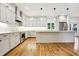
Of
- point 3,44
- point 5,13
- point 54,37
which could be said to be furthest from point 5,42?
point 54,37

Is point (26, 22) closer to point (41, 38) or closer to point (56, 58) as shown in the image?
point (41, 38)

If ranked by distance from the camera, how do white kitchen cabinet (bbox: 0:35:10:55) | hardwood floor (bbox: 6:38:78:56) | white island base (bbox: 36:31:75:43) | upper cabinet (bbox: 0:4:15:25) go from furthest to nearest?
white island base (bbox: 36:31:75:43), hardwood floor (bbox: 6:38:78:56), upper cabinet (bbox: 0:4:15:25), white kitchen cabinet (bbox: 0:35:10:55)

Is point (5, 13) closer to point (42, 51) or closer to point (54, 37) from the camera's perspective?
point (42, 51)

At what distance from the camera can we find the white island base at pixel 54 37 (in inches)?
328

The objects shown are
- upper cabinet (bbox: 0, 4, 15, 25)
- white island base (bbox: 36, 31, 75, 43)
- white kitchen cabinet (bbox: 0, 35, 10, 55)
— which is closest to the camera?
white kitchen cabinet (bbox: 0, 35, 10, 55)

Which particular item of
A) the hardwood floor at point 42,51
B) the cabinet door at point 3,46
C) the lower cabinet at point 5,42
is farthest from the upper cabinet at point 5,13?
the hardwood floor at point 42,51

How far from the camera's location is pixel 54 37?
841 cm

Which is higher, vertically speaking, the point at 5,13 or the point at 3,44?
the point at 5,13

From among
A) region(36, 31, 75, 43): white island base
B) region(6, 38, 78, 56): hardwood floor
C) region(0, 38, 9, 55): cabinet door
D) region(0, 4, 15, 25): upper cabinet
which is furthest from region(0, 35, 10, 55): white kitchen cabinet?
region(36, 31, 75, 43): white island base

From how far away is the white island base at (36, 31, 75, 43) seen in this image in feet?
27.3

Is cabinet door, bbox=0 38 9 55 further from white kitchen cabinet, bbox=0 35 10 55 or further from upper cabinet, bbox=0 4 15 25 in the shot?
upper cabinet, bbox=0 4 15 25

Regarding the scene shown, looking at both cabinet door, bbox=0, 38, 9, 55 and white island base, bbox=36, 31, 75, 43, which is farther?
white island base, bbox=36, 31, 75, 43

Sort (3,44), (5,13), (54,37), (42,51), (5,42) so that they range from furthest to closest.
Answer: (54,37) < (42,51) < (5,13) < (5,42) < (3,44)

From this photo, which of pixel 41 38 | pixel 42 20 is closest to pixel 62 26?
pixel 41 38
